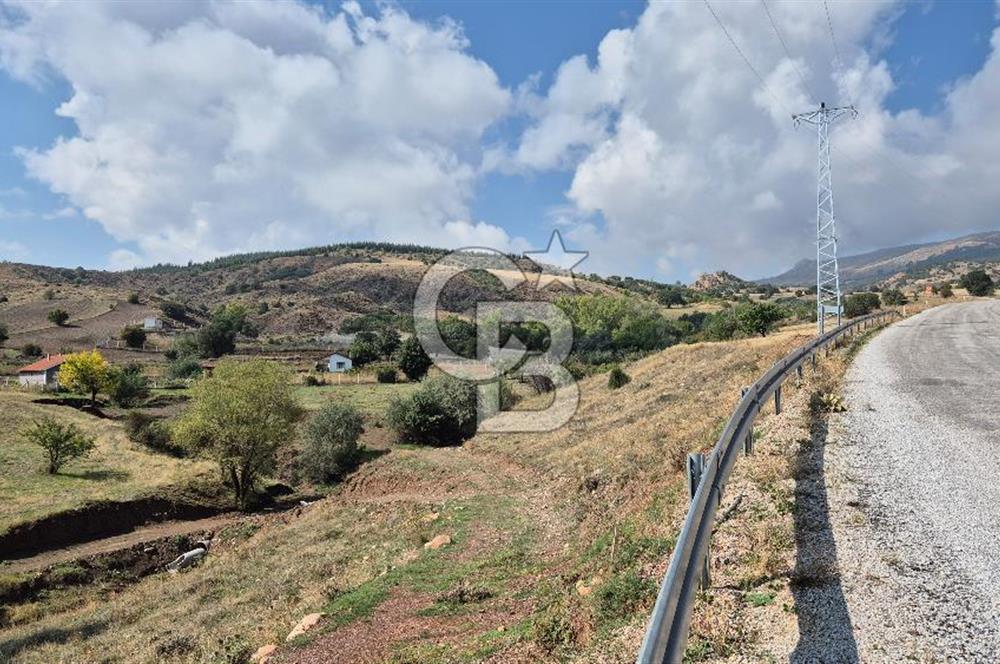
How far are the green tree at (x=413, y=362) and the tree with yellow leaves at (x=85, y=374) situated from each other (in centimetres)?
2792

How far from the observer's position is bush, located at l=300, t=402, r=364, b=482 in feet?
118

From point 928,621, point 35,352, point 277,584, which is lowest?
point 277,584

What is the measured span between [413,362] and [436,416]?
94.2 ft

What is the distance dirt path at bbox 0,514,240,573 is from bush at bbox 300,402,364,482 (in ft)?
21.2

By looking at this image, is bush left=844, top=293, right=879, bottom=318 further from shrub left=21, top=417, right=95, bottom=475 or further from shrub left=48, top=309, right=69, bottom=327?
shrub left=48, top=309, right=69, bottom=327

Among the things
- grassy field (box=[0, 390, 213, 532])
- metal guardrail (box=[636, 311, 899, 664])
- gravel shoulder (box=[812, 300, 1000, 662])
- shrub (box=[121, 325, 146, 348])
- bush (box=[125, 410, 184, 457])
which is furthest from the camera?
shrub (box=[121, 325, 146, 348])

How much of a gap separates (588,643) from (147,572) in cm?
2380

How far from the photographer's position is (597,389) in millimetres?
41250

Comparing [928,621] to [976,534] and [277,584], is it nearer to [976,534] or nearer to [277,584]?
[976,534]

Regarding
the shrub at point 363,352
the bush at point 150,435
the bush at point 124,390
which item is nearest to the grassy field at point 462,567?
the bush at point 150,435

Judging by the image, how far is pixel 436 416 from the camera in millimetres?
38844

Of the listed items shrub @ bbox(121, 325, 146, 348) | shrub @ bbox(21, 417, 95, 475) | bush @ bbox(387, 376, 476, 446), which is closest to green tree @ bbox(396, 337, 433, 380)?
bush @ bbox(387, 376, 476, 446)

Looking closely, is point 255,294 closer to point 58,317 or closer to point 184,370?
point 58,317

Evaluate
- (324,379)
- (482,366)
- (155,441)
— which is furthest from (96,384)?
(482,366)
